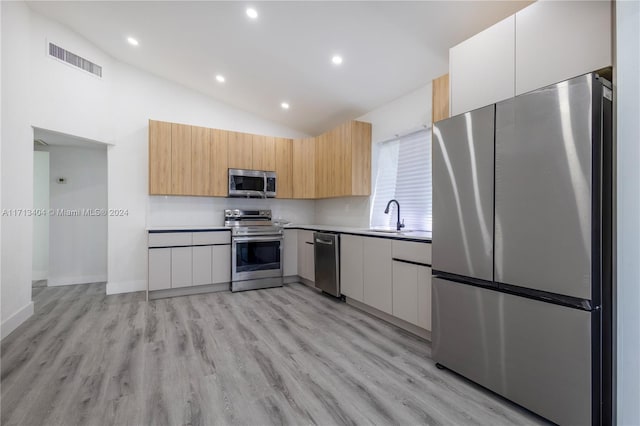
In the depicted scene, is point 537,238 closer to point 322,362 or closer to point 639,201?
point 639,201

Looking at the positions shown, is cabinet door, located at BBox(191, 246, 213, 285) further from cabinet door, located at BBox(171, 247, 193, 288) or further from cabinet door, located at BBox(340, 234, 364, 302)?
cabinet door, located at BBox(340, 234, 364, 302)

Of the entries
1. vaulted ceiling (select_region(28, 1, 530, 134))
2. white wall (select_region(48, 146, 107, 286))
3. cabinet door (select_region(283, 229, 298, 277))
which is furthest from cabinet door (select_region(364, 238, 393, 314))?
white wall (select_region(48, 146, 107, 286))

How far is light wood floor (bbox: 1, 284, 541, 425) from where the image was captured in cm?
167

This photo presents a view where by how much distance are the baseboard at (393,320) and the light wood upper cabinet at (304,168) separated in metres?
2.15

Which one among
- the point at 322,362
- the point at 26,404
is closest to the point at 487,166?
the point at 322,362

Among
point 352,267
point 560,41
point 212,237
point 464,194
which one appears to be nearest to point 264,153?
point 212,237

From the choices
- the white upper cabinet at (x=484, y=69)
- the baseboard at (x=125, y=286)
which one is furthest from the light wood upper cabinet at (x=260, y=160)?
the white upper cabinet at (x=484, y=69)

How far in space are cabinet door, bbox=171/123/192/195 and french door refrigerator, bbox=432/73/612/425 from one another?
371 centimetres

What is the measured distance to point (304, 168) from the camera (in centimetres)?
516

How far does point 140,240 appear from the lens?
175 inches

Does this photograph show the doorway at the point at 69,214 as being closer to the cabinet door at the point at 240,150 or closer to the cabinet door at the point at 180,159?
the cabinet door at the point at 180,159

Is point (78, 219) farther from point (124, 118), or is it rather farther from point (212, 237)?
point (212, 237)

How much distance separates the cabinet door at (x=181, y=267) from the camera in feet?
13.1

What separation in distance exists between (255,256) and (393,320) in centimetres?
230
